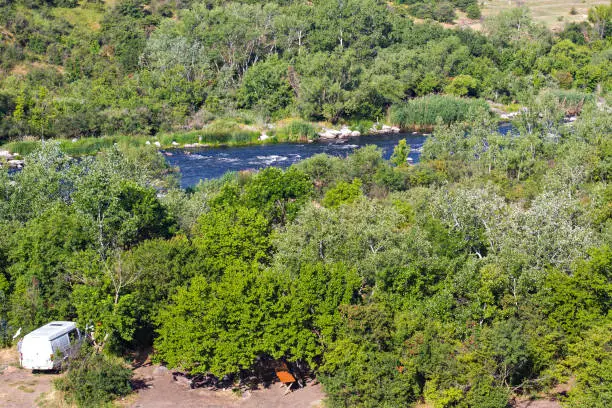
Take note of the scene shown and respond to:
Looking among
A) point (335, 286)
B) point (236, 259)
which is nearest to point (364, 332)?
point (335, 286)

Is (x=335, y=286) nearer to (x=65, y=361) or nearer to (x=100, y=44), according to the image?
(x=65, y=361)

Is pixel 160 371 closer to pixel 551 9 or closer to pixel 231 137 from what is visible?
pixel 231 137

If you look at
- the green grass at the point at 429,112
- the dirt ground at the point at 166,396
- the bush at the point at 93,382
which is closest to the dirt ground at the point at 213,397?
the dirt ground at the point at 166,396

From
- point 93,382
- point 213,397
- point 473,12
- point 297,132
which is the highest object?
point 473,12

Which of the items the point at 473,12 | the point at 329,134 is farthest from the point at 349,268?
the point at 473,12

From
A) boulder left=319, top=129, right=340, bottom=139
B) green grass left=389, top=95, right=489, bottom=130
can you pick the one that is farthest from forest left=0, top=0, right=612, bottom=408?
green grass left=389, top=95, right=489, bottom=130
